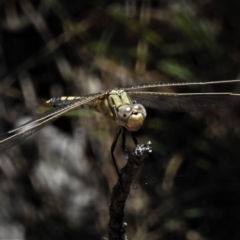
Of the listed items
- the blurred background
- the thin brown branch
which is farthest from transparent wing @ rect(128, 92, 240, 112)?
the blurred background

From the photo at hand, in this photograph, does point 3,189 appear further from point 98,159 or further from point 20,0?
point 20,0

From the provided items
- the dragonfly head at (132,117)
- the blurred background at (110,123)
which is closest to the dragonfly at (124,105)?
the dragonfly head at (132,117)

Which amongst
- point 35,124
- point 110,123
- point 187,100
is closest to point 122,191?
point 35,124

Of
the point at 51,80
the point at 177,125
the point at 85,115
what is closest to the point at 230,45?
the point at 177,125

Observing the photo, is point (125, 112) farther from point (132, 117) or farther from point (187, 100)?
point (187, 100)

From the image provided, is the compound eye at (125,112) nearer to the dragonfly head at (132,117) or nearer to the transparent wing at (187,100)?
the dragonfly head at (132,117)

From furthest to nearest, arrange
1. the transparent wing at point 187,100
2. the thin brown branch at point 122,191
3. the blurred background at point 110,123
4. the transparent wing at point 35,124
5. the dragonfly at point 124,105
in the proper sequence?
the blurred background at point 110,123 → the transparent wing at point 187,100 → the transparent wing at point 35,124 → the dragonfly at point 124,105 → the thin brown branch at point 122,191
